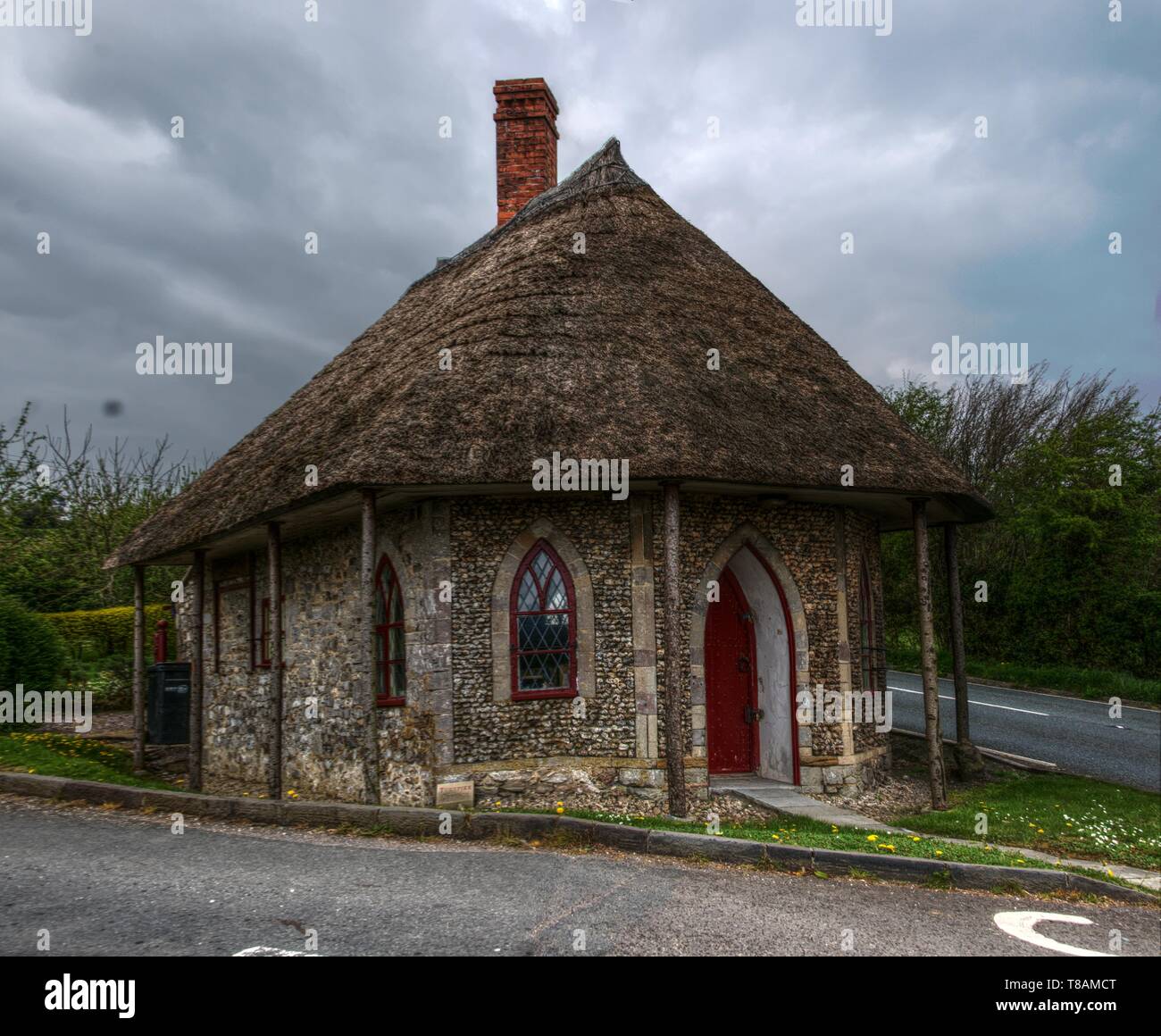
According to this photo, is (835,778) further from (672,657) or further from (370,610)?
(370,610)

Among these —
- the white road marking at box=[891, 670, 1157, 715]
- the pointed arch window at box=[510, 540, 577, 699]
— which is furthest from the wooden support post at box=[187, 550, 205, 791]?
→ the white road marking at box=[891, 670, 1157, 715]

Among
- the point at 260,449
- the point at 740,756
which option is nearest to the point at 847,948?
the point at 740,756

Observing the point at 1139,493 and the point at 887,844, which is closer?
the point at 887,844

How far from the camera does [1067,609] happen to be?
23.4m

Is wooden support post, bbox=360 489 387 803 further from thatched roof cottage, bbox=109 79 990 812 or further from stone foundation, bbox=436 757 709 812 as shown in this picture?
stone foundation, bbox=436 757 709 812

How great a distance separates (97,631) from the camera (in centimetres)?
2178

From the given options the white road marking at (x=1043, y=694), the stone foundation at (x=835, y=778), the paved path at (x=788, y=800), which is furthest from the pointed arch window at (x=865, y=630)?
the white road marking at (x=1043, y=694)

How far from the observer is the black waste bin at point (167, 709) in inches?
632

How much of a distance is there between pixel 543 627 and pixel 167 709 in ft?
28.5

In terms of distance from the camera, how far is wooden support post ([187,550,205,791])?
1348 cm

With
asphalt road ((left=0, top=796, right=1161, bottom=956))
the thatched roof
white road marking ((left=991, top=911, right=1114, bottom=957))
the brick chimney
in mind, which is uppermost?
the brick chimney

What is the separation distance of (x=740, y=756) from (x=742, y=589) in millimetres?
2076

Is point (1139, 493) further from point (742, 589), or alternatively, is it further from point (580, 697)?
point (580, 697)

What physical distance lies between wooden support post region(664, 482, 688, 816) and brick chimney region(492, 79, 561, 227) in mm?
9670
